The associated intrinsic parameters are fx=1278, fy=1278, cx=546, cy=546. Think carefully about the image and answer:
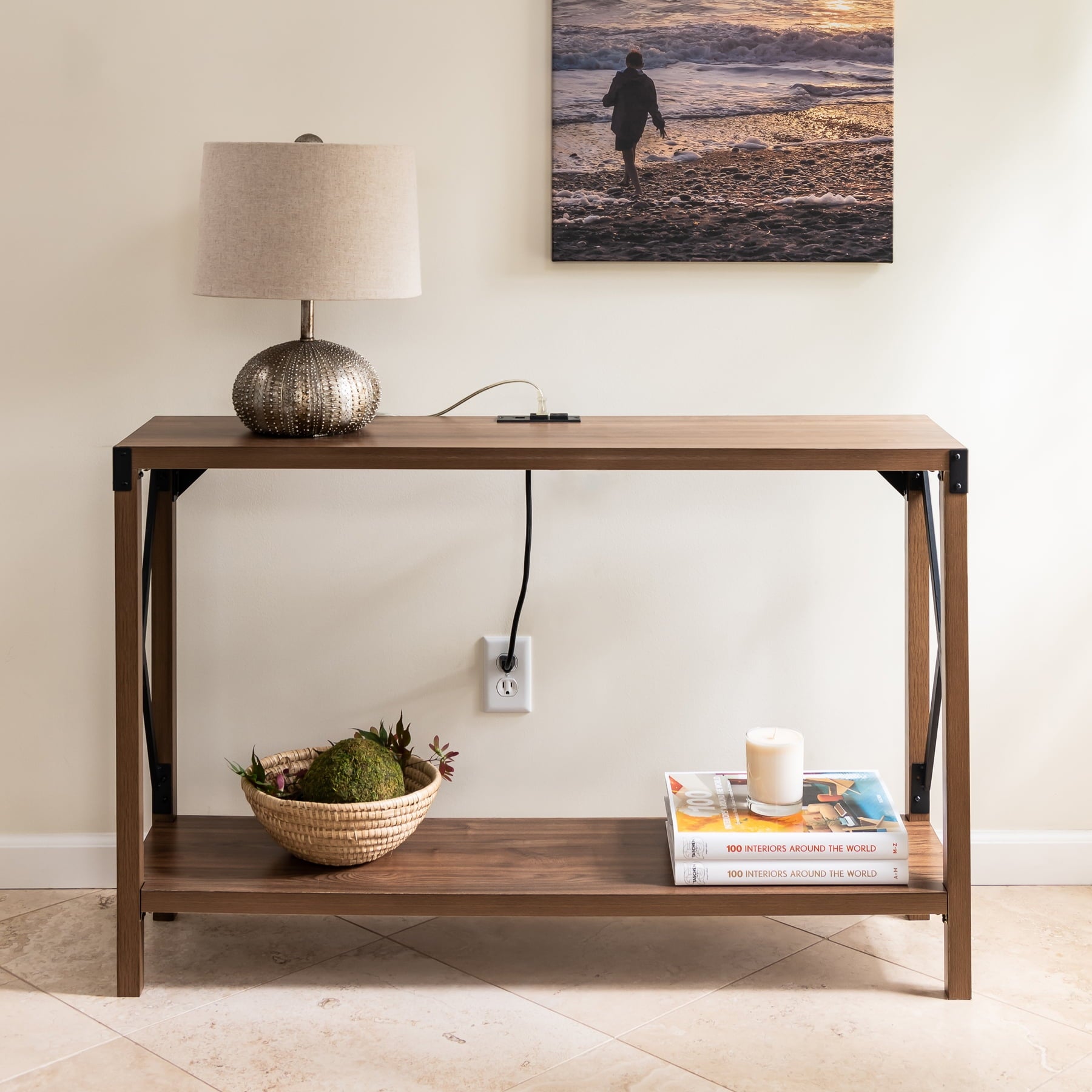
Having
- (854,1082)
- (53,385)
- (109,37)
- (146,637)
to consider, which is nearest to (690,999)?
(854,1082)

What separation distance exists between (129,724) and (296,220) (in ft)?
2.12

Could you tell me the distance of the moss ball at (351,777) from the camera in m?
1.64

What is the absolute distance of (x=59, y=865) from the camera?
197 centimetres

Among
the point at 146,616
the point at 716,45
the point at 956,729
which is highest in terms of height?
the point at 716,45

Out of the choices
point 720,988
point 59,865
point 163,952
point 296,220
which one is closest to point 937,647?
point 720,988

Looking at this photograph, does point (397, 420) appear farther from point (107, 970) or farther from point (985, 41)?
point (985, 41)

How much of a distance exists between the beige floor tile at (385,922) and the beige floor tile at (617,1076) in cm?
42

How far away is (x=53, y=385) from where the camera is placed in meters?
1.89

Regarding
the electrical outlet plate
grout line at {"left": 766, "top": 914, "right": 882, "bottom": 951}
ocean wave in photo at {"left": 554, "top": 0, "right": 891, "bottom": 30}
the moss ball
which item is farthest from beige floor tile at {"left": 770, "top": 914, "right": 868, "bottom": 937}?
ocean wave in photo at {"left": 554, "top": 0, "right": 891, "bottom": 30}

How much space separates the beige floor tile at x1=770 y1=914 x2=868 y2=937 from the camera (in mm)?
1820

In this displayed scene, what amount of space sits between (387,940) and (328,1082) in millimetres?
359

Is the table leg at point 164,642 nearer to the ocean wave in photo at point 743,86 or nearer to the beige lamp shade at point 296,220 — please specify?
the beige lamp shade at point 296,220

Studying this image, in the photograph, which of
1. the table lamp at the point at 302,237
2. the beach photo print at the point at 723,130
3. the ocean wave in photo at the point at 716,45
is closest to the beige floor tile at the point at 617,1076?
the table lamp at the point at 302,237

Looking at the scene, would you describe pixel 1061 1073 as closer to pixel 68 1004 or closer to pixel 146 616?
pixel 68 1004
